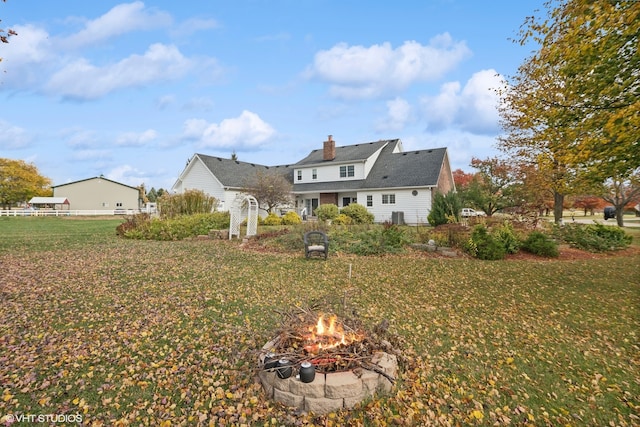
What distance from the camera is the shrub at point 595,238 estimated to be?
37.8ft

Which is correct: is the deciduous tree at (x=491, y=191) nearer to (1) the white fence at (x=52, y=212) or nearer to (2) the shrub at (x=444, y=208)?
(2) the shrub at (x=444, y=208)

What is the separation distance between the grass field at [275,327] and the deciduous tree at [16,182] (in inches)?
2087

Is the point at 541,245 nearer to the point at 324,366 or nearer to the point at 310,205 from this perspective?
the point at 324,366

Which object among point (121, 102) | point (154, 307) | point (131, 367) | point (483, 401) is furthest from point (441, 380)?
point (121, 102)

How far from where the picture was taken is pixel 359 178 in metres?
25.7

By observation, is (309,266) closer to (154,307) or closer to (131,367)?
(154,307)

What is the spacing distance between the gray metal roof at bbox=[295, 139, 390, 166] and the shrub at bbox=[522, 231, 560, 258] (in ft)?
53.1

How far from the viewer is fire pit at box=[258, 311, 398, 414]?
269 centimetres

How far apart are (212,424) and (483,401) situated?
2.51 meters

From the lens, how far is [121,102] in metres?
12.7

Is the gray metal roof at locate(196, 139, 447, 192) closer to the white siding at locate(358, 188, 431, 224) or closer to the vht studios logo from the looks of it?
the white siding at locate(358, 188, 431, 224)

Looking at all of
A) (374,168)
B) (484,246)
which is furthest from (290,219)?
(484,246)

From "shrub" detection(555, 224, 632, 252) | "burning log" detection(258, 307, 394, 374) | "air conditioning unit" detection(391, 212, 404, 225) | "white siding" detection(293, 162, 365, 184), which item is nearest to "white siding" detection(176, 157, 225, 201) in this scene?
"white siding" detection(293, 162, 365, 184)

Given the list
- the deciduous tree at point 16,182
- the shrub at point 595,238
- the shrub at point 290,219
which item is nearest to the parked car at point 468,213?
the shrub at point 595,238
